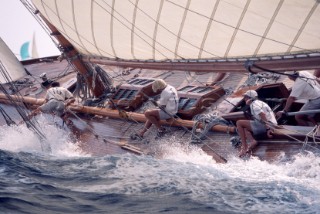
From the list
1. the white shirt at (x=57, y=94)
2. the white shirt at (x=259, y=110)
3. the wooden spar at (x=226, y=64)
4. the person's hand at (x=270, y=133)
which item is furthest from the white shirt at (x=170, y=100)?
the white shirt at (x=57, y=94)

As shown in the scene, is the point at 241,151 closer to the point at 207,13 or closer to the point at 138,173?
the point at 138,173

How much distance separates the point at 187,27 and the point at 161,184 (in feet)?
6.70

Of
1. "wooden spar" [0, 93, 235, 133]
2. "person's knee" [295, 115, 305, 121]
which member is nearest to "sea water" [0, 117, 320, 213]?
"wooden spar" [0, 93, 235, 133]

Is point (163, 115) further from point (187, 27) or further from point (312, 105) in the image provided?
point (312, 105)

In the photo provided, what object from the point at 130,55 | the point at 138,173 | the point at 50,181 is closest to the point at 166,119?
the point at 130,55

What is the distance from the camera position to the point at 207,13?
7.00 m

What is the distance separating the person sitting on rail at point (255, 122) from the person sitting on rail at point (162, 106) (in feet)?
4.68

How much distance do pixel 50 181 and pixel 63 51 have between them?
3.77 m

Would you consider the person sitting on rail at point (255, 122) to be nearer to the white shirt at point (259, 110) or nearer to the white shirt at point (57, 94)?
the white shirt at point (259, 110)

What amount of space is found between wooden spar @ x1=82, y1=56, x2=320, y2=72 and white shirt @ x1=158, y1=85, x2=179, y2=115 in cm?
46

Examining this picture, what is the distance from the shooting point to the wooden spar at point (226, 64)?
6469mm

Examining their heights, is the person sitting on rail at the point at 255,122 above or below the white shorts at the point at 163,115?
below

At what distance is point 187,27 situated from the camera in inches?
289

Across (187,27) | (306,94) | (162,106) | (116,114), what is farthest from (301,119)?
(116,114)
